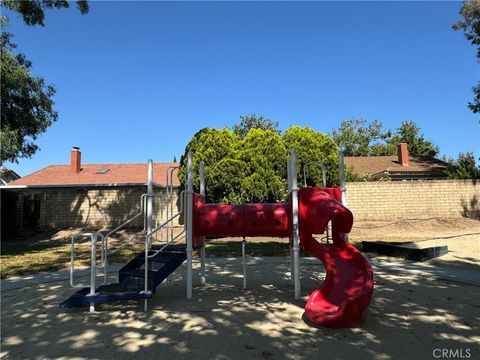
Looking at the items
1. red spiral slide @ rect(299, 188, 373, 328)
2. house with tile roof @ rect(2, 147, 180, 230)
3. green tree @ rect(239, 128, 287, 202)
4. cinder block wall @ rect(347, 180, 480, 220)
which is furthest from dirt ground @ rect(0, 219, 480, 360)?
house with tile roof @ rect(2, 147, 180, 230)

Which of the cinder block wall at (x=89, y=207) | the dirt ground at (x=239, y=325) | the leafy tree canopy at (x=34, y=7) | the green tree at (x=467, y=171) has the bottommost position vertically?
the dirt ground at (x=239, y=325)

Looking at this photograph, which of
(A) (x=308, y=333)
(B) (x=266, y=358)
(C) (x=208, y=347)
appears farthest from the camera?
(A) (x=308, y=333)

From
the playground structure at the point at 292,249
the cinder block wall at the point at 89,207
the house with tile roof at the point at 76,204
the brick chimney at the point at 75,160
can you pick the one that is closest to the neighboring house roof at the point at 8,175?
the brick chimney at the point at 75,160

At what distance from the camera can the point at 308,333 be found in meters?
4.54

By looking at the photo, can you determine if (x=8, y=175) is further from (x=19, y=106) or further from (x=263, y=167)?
(x=263, y=167)

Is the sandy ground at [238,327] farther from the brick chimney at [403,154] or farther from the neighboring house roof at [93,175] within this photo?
the brick chimney at [403,154]

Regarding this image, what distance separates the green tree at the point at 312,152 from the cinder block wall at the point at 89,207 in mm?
8311

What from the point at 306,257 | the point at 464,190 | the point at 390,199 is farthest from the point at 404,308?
the point at 464,190

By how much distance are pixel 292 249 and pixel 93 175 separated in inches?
1014

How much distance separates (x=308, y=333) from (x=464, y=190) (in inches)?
751

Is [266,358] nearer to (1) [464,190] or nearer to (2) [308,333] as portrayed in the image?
(2) [308,333]

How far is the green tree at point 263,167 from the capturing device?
18.9 metres

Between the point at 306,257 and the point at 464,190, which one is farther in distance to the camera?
the point at 464,190

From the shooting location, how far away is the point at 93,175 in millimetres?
29016
